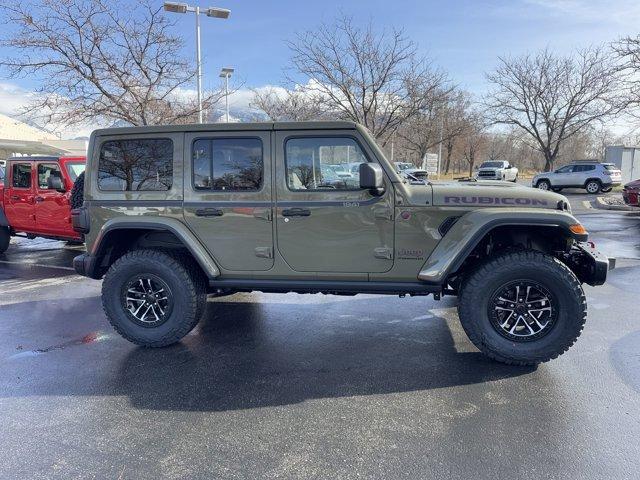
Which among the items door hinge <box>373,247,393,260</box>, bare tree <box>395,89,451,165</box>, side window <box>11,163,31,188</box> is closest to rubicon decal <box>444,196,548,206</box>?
door hinge <box>373,247,393,260</box>

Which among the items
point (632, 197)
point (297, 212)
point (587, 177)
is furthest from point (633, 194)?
point (297, 212)

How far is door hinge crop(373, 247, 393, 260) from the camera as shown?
401cm

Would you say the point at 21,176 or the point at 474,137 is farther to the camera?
the point at 474,137

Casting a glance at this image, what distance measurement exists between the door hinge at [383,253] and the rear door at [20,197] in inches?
290

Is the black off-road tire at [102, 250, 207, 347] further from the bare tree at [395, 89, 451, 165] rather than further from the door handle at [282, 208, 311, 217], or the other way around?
the bare tree at [395, 89, 451, 165]

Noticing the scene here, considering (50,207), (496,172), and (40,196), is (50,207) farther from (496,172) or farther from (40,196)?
(496,172)

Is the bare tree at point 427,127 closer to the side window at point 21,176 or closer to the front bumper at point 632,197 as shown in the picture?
the front bumper at point 632,197

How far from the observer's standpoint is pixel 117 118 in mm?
11570

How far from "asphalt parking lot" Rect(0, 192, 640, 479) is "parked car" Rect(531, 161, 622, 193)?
70.6ft

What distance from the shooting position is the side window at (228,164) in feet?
13.6

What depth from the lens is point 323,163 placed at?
406 cm

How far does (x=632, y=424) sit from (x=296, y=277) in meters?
2.69

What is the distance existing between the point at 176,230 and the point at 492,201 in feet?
9.12

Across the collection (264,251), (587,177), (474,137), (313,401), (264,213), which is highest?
(474,137)
